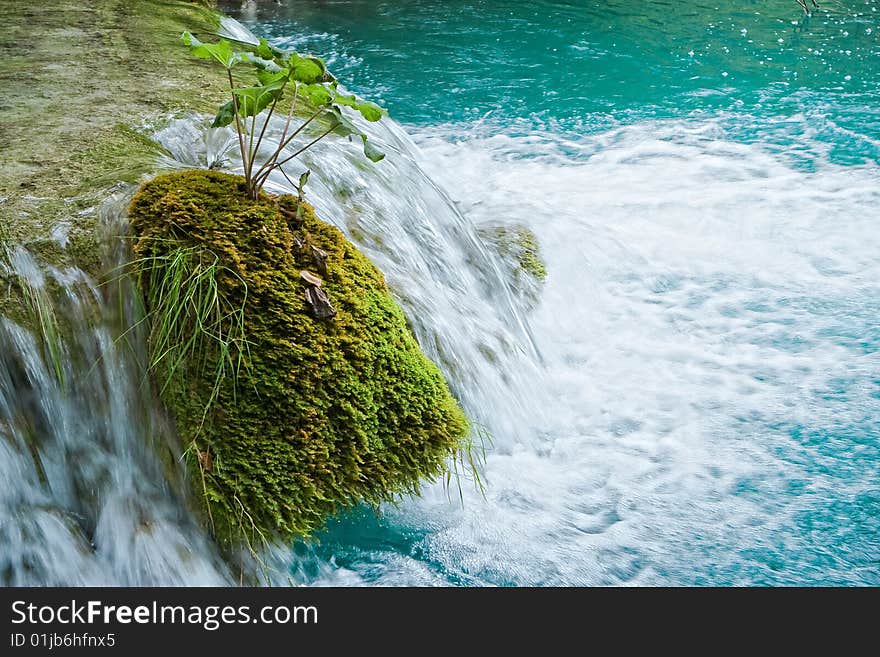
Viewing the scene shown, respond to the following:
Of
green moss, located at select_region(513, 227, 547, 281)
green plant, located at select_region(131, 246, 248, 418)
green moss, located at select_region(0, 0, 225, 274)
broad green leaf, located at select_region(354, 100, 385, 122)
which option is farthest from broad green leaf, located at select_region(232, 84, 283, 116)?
green moss, located at select_region(513, 227, 547, 281)

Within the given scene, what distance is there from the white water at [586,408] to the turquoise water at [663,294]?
0.05 ft

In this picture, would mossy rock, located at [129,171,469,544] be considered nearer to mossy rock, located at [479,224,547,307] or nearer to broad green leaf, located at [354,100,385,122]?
broad green leaf, located at [354,100,385,122]

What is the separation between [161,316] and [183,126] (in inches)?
67.9

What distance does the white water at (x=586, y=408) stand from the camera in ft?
10.1

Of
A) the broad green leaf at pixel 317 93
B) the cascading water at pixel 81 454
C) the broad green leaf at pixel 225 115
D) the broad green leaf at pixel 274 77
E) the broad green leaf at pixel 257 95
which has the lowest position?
the cascading water at pixel 81 454

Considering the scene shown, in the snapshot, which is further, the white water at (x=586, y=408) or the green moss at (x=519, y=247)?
the green moss at (x=519, y=247)

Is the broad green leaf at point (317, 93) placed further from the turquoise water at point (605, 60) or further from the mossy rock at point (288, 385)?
the turquoise water at point (605, 60)

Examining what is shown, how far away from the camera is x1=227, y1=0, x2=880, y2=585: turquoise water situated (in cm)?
351

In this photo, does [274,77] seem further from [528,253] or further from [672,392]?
[528,253]

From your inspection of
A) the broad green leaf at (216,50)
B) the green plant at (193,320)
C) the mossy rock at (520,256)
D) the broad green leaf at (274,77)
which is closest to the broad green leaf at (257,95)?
the broad green leaf at (274,77)

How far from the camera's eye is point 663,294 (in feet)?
18.4

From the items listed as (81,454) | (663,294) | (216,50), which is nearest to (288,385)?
(81,454)
